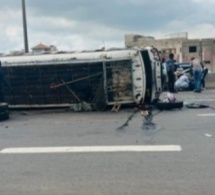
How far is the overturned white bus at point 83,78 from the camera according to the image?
12.9 m

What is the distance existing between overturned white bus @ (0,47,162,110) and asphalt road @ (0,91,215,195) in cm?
223

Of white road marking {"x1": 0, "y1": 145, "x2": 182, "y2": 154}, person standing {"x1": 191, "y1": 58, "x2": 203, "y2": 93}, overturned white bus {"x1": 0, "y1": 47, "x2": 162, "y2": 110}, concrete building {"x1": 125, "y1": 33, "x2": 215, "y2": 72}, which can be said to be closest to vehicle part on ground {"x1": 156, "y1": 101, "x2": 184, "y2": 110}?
overturned white bus {"x1": 0, "y1": 47, "x2": 162, "y2": 110}

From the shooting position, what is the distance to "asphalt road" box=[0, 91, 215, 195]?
523 centimetres

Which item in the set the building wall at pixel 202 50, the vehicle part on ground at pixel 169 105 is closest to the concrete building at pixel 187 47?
the building wall at pixel 202 50

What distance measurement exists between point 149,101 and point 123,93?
0.92 meters

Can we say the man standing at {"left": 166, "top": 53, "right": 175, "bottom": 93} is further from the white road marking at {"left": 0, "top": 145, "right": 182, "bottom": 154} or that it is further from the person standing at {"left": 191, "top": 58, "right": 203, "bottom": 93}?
the white road marking at {"left": 0, "top": 145, "right": 182, "bottom": 154}

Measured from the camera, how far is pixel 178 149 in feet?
23.4

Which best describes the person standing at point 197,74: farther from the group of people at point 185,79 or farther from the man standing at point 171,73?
the man standing at point 171,73
